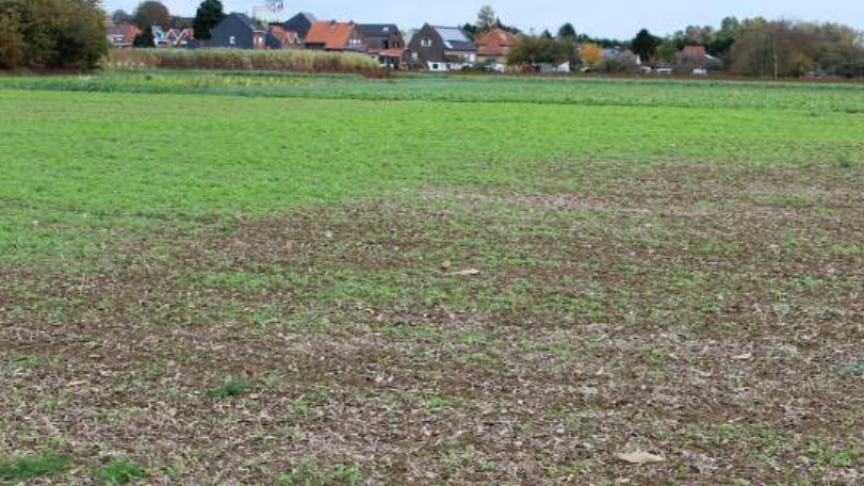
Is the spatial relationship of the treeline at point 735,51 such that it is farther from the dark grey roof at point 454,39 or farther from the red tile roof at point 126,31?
the red tile roof at point 126,31

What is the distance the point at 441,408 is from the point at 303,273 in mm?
4283

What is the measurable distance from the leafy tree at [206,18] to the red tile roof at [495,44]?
38525 mm

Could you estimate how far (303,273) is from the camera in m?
10.4

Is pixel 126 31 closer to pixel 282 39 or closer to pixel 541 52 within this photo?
pixel 282 39

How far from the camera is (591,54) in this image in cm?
13562

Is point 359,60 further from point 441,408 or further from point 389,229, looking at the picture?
point 441,408

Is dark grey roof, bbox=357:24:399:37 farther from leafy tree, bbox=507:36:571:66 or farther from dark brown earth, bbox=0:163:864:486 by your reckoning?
dark brown earth, bbox=0:163:864:486

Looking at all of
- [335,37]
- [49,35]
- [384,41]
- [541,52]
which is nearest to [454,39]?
[384,41]

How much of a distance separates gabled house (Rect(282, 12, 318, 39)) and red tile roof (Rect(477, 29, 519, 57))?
2587 cm

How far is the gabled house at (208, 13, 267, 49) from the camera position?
13212 centimetres

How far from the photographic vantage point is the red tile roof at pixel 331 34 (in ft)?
472

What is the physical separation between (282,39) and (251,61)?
1964 inches

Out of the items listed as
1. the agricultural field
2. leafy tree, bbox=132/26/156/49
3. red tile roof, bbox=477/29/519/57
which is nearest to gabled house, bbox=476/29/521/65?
red tile roof, bbox=477/29/519/57

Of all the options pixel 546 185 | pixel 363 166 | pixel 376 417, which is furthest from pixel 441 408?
pixel 363 166
